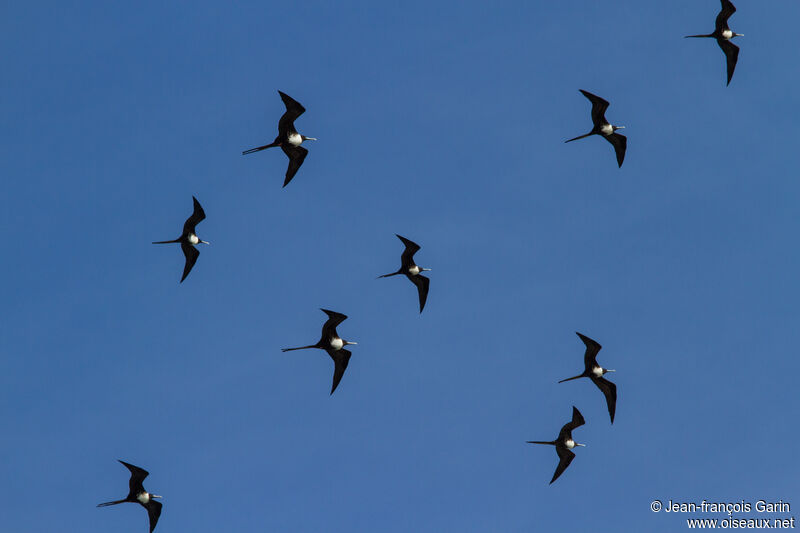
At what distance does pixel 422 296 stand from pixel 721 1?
53.8 feet

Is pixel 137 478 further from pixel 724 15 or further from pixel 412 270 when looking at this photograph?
pixel 724 15

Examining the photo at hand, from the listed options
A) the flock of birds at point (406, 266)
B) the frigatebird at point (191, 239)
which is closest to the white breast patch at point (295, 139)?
the flock of birds at point (406, 266)

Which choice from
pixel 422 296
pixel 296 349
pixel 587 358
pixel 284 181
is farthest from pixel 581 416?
pixel 284 181

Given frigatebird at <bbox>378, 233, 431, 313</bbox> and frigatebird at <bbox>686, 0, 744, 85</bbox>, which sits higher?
frigatebird at <bbox>686, 0, 744, 85</bbox>

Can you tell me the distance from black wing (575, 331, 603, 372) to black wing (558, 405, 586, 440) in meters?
1.75

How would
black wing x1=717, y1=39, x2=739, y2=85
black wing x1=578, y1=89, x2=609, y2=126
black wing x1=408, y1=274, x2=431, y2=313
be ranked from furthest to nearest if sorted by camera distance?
1. black wing x1=717, y1=39, x2=739, y2=85
2. black wing x1=408, y1=274, x2=431, y2=313
3. black wing x1=578, y1=89, x2=609, y2=126

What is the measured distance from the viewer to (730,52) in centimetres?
5109

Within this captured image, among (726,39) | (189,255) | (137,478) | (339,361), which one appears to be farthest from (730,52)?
(137,478)

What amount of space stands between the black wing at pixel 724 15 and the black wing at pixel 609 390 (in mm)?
A: 14716

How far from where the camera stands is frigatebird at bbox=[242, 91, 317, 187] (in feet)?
153

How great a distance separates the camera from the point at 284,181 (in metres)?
48.7

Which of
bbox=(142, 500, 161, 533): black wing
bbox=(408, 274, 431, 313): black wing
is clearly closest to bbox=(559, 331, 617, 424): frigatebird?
bbox=(408, 274, 431, 313): black wing

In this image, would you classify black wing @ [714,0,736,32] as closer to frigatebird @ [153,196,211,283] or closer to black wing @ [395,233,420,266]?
black wing @ [395,233,420,266]

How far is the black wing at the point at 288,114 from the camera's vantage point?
152 feet
